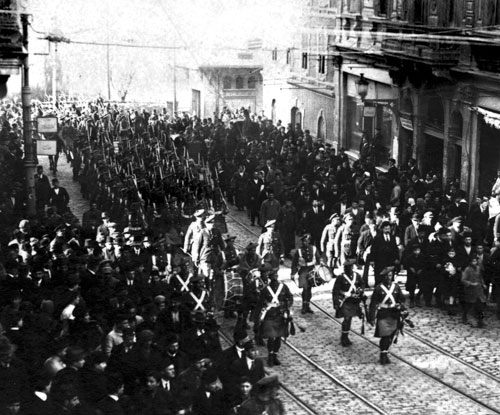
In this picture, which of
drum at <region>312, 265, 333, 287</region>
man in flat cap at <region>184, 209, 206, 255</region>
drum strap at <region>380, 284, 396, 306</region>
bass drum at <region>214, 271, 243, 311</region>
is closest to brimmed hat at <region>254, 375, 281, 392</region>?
drum strap at <region>380, 284, 396, 306</region>

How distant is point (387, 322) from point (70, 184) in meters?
19.3

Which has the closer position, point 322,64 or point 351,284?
point 351,284

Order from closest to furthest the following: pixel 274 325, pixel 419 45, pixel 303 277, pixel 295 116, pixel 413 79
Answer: pixel 274 325 < pixel 303 277 < pixel 419 45 < pixel 413 79 < pixel 295 116

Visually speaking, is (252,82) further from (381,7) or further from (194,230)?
(194,230)

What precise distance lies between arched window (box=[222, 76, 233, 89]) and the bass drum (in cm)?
3842

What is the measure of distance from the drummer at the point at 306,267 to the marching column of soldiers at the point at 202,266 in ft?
0.12

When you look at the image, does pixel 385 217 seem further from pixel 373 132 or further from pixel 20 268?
pixel 373 132

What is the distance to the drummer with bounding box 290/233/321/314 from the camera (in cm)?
2053

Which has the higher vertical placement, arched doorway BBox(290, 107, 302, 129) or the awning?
the awning

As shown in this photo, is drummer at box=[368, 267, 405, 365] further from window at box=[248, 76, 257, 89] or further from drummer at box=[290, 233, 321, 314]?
window at box=[248, 76, 257, 89]

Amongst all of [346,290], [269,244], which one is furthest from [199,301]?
[269,244]

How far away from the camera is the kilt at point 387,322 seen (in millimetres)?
17938

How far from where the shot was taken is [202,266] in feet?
70.6

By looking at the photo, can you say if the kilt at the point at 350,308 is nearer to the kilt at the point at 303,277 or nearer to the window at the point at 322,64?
the kilt at the point at 303,277
